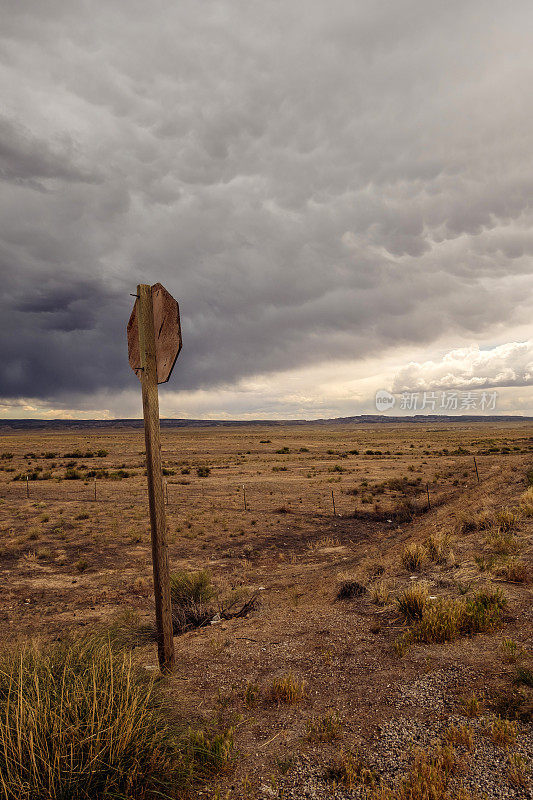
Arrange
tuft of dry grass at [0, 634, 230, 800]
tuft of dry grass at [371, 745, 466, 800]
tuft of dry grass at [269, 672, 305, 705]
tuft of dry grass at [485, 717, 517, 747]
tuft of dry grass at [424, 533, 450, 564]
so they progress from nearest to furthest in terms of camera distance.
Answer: tuft of dry grass at [0, 634, 230, 800] → tuft of dry grass at [371, 745, 466, 800] → tuft of dry grass at [485, 717, 517, 747] → tuft of dry grass at [269, 672, 305, 705] → tuft of dry grass at [424, 533, 450, 564]

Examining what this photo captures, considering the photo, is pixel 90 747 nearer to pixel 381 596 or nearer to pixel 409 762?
pixel 409 762

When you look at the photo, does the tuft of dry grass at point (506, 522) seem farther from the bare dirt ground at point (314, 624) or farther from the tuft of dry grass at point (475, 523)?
the tuft of dry grass at point (475, 523)

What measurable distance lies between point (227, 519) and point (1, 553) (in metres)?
9.33

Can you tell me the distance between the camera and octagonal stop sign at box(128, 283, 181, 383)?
431cm

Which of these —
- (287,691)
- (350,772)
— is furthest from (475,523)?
(350,772)

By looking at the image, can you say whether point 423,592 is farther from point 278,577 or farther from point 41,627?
point 41,627

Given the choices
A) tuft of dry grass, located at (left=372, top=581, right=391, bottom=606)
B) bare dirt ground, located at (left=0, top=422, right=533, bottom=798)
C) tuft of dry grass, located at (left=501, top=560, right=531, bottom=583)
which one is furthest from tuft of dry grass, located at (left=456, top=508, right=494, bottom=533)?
tuft of dry grass, located at (left=372, top=581, right=391, bottom=606)

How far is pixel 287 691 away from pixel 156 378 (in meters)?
3.41

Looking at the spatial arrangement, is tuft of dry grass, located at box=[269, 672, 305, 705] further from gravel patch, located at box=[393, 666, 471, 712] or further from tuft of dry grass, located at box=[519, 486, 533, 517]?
tuft of dry grass, located at box=[519, 486, 533, 517]

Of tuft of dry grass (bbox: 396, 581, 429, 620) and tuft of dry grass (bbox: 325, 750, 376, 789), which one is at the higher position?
tuft of dry grass (bbox: 325, 750, 376, 789)

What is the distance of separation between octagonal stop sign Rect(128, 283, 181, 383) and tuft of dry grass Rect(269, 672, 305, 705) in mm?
3290

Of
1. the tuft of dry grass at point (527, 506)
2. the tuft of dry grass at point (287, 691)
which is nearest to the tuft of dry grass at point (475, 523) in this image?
the tuft of dry grass at point (527, 506)

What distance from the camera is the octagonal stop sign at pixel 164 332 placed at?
4309mm

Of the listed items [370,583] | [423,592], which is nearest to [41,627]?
[370,583]
